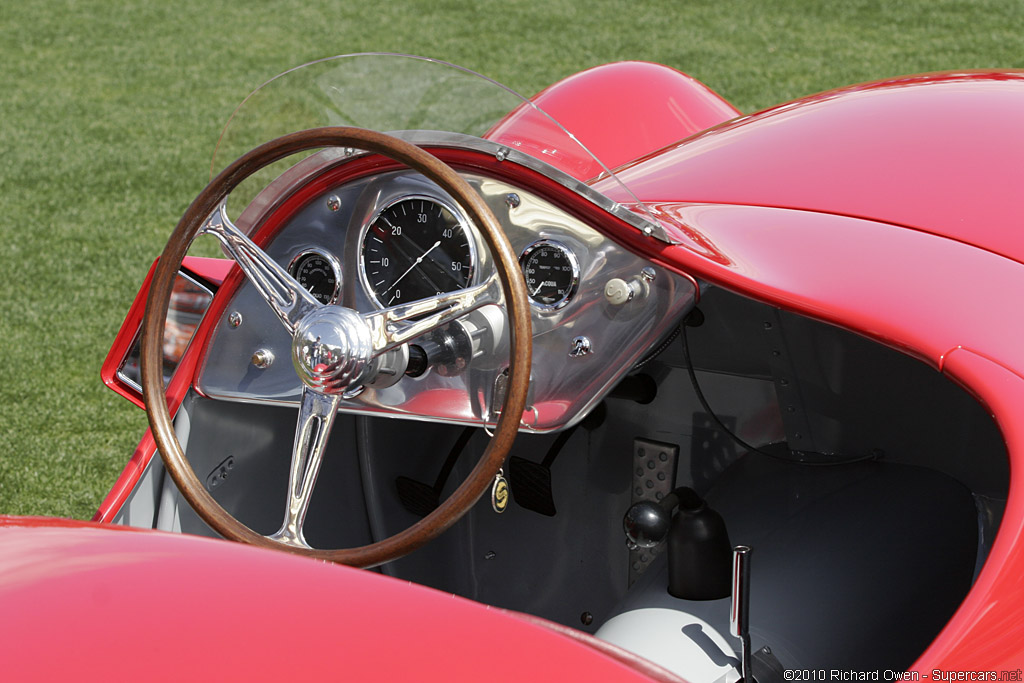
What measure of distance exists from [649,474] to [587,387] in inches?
22.2

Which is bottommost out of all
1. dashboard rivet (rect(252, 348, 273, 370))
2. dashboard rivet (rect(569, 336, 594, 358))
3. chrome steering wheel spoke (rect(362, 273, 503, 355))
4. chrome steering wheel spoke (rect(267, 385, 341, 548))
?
chrome steering wheel spoke (rect(267, 385, 341, 548))

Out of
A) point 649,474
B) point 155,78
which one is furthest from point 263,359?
point 155,78

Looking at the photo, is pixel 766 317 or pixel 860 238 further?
pixel 766 317

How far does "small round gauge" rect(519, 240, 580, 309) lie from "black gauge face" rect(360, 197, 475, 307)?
96mm

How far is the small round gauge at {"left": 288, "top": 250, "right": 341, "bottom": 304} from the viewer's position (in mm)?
1903

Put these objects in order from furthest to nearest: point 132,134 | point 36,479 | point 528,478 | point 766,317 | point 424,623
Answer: point 132,134 < point 36,479 < point 528,478 < point 766,317 < point 424,623

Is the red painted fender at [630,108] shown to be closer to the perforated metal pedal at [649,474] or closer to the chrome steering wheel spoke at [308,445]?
the perforated metal pedal at [649,474]

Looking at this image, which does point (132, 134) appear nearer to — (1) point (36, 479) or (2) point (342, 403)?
(1) point (36, 479)

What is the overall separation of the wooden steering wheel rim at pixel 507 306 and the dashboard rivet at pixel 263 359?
0.18 m

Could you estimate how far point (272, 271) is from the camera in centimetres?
178

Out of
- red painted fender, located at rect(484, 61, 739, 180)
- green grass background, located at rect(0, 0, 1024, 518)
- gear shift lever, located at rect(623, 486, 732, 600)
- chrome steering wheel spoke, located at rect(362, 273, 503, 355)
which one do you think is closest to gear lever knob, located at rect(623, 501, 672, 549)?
gear shift lever, located at rect(623, 486, 732, 600)

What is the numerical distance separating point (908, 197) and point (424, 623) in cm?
114

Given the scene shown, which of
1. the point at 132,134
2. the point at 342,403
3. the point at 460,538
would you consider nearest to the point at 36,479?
the point at 460,538

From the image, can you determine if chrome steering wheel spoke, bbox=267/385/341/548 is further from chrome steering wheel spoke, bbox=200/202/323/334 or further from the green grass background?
the green grass background
